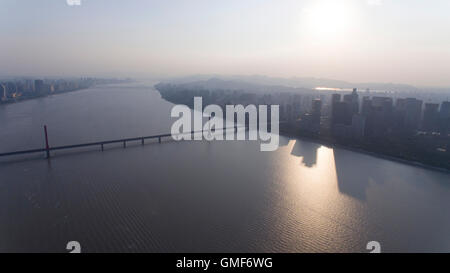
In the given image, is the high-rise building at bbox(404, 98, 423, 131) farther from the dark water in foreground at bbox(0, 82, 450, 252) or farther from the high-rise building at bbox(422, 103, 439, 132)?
the dark water in foreground at bbox(0, 82, 450, 252)

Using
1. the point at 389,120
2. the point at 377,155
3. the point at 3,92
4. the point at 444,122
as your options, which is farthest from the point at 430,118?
the point at 3,92

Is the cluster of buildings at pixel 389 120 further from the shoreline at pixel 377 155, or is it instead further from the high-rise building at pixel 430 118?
the shoreline at pixel 377 155

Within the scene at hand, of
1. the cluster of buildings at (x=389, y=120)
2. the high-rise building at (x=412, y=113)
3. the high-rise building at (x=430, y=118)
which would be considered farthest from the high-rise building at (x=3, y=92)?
the high-rise building at (x=430, y=118)

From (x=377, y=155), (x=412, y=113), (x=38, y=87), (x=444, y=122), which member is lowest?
(x=377, y=155)

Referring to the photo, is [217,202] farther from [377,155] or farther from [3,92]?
[3,92]

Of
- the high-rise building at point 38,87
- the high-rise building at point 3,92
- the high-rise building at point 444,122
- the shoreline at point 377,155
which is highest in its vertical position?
the high-rise building at point 38,87

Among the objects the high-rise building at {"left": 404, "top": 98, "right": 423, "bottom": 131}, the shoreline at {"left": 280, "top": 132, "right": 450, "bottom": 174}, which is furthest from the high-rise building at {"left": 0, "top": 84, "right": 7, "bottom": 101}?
the high-rise building at {"left": 404, "top": 98, "right": 423, "bottom": 131}
